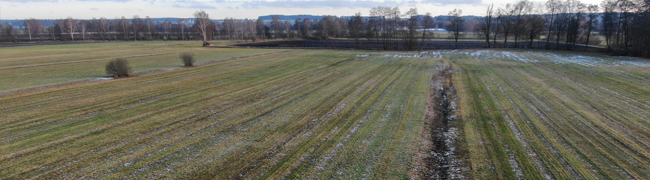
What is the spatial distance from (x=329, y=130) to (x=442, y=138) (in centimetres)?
408

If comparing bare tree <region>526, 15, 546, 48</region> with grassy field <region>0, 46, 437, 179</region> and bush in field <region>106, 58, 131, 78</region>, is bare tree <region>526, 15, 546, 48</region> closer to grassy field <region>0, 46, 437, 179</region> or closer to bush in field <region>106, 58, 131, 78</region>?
grassy field <region>0, 46, 437, 179</region>

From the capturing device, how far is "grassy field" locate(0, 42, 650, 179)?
27.1 ft

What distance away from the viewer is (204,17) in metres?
79.3

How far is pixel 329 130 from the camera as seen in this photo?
11.5 metres

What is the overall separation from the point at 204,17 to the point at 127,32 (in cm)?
5764

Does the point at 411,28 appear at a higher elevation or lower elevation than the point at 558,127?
higher

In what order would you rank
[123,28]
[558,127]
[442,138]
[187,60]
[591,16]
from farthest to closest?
[123,28]
[591,16]
[187,60]
[558,127]
[442,138]

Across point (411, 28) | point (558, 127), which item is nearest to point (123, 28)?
point (411, 28)

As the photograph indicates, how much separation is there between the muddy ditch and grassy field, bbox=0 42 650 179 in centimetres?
6

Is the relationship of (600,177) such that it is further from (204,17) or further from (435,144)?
(204,17)

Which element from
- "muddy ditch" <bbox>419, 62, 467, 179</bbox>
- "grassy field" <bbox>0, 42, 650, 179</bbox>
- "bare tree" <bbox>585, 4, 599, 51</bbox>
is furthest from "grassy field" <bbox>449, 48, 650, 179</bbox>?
"bare tree" <bbox>585, 4, 599, 51</bbox>

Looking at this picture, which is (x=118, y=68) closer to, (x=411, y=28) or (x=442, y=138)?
(x=442, y=138)

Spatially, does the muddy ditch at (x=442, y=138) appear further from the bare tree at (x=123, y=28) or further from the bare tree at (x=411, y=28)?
the bare tree at (x=123, y=28)

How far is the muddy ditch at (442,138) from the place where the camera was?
8.19 meters
